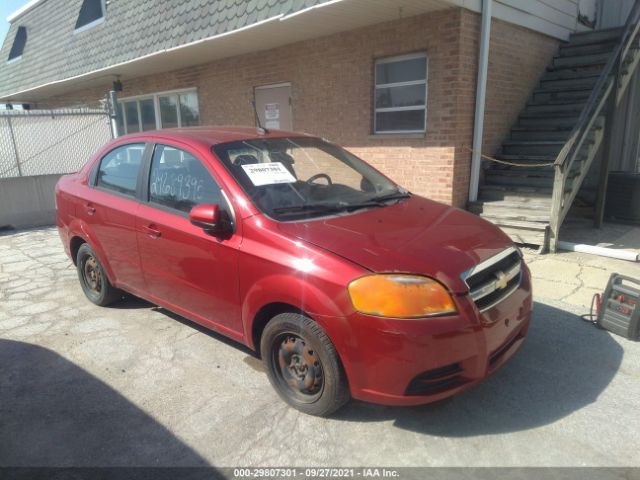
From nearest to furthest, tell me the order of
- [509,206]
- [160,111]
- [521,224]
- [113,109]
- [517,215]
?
[521,224] < [517,215] < [509,206] < [113,109] < [160,111]

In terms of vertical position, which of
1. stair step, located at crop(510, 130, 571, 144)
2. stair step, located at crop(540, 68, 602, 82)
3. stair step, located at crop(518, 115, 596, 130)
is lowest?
stair step, located at crop(510, 130, 571, 144)

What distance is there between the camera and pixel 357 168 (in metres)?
3.94

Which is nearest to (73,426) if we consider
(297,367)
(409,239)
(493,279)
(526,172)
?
(297,367)

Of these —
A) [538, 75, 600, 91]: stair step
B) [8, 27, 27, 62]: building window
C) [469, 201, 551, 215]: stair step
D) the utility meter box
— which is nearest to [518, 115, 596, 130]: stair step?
[538, 75, 600, 91]: stair step

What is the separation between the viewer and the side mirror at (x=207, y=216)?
2.94 m

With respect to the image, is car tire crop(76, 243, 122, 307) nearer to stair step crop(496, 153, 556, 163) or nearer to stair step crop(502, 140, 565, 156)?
stair step crop(496, 153, 556, 163)

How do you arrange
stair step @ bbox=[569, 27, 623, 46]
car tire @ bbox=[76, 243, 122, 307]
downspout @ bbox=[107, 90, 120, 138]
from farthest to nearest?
downspout @ bbox=[107, 90, 120, 138] < stair step @ bbox=[569, 27, 623, 46] < car tire @ bbox=[76, 243, 122, 307]

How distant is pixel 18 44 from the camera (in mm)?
17109

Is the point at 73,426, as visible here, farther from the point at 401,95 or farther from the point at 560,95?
the point at 560,95

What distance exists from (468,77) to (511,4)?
1.62m

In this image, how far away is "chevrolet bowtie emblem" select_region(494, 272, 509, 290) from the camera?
→ 2.76m

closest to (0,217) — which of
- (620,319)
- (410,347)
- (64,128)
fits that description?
(64,128)

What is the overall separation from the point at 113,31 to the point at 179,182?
32.0 ft

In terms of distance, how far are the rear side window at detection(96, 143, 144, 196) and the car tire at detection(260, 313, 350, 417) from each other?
1.88 meters
